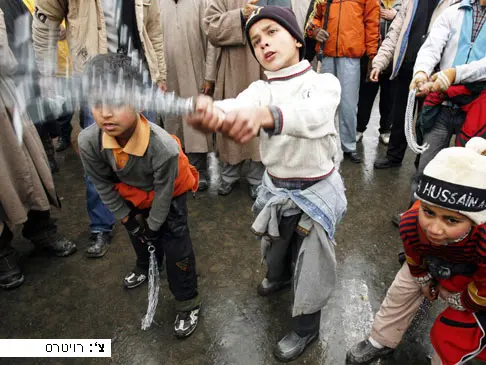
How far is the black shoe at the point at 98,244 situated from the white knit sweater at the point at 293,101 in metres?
1.96

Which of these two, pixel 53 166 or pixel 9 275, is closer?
pixel 9 275

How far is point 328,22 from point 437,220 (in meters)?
3.14

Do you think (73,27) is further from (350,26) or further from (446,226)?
(350,26)

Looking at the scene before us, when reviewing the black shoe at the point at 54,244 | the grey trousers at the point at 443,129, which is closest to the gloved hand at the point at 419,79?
the grey trousers at the point at 443,129

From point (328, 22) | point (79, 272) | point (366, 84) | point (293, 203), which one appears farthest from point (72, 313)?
point (366, 84)

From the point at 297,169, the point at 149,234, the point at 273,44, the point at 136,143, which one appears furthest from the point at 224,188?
the point at 273,44

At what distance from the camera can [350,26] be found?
3840 mm

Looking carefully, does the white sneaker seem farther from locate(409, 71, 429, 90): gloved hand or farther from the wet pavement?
locate(409, 71, 429, 90): gloved hand

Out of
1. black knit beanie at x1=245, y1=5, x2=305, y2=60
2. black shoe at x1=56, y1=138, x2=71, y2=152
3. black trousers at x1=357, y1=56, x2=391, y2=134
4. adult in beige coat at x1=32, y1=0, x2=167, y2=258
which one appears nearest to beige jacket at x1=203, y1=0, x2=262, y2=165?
adult in beige coat at x1=32, y1=0, x2=167, y2=258

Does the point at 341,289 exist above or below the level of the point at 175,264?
below

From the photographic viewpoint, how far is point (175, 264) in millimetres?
2209

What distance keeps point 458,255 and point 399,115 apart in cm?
283

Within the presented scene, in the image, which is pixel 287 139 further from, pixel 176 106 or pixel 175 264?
pixel 175 264

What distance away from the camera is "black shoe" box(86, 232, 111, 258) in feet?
9.94
